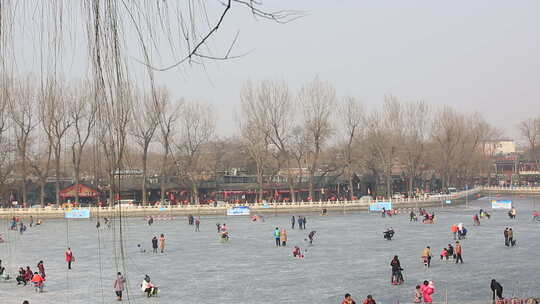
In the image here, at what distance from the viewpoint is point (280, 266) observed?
76.5 feet

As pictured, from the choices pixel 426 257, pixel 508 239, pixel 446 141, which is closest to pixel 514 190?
pixel 446 141

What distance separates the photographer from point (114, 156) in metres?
3.65

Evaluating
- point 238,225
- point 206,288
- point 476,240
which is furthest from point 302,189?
point 206,288

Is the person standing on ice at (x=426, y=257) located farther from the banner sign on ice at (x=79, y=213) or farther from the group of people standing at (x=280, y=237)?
the banner sign on ice at (x=79, y=213)

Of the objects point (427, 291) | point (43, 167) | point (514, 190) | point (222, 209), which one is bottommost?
point (427, 291)

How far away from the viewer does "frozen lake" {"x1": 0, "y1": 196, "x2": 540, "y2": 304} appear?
17.8m

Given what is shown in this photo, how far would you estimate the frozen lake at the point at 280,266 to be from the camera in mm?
17797

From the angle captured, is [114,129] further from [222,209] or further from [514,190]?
[514,190]

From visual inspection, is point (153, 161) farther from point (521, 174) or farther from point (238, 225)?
point (521, 174)

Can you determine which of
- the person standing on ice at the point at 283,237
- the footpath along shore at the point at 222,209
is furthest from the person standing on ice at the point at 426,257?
the footpath along shore at the point at 222,209

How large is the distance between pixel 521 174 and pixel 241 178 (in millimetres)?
66692

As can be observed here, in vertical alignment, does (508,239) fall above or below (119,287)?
above

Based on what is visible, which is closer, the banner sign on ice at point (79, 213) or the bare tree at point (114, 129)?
the bare tree at point (114, 129)

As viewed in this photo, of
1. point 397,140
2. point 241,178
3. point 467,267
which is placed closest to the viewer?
point 467,267
